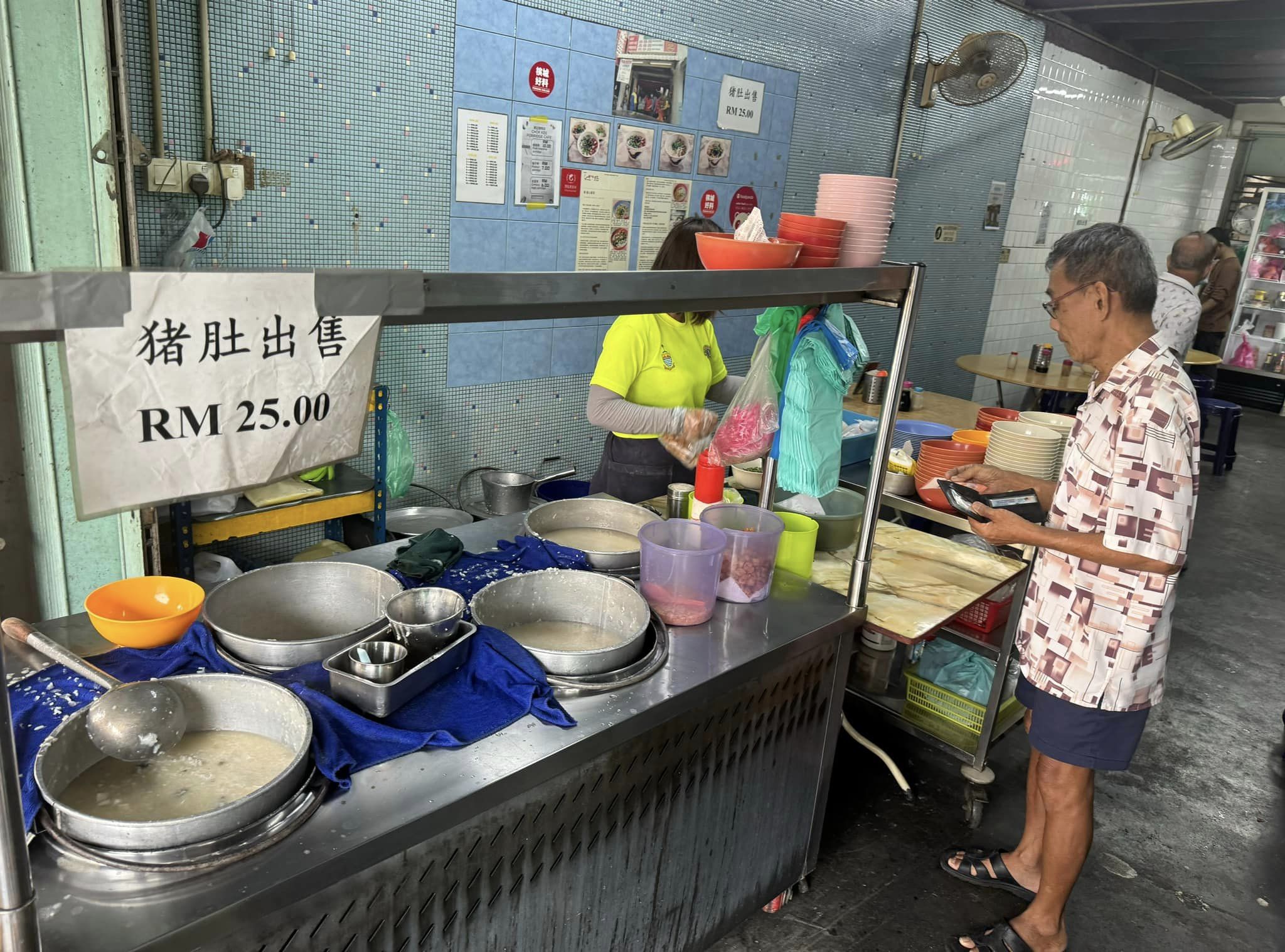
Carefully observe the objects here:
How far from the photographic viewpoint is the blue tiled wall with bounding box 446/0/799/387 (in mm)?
3799

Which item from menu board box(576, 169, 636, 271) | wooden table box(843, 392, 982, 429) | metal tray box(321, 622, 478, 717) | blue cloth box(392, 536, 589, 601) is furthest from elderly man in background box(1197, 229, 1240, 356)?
metal tray box(321, 622, 478, 717)

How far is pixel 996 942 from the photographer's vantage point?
2.46m

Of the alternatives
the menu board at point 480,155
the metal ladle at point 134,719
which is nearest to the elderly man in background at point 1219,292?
the menu board at point 480,155

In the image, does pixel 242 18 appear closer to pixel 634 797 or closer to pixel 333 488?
pixel 333 488

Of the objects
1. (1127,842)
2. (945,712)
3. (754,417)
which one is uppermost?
(754,417)

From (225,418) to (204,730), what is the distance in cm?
64

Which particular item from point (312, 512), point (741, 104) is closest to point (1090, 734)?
point (312, 512)

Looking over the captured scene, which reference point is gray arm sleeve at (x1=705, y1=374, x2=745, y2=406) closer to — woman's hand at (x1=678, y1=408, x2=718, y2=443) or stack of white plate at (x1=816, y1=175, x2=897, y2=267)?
woman's hand at (x1=678, y1=408, x2=718, y2=443)

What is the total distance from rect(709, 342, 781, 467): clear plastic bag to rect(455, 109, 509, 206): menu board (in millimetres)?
2168

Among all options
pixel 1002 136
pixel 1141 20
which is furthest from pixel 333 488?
pixel 1141 20

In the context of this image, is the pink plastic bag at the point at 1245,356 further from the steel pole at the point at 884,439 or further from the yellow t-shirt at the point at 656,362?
the steel pole at the point at 884,439

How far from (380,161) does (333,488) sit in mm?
1369

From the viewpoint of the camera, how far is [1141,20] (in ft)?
23.1

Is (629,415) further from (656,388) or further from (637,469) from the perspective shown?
(637,469)
